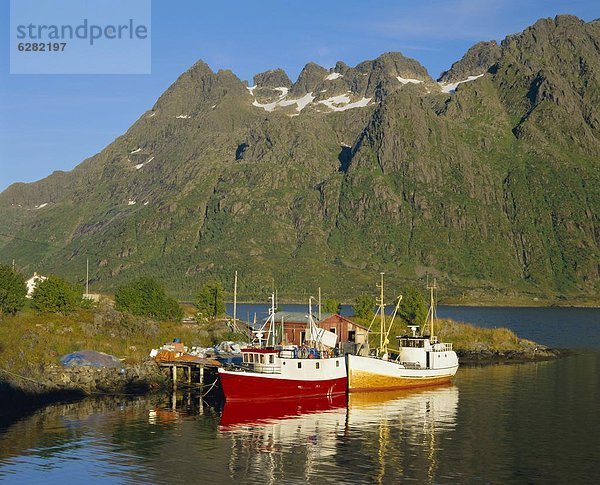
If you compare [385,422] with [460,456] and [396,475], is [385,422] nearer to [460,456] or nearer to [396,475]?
[460,456]


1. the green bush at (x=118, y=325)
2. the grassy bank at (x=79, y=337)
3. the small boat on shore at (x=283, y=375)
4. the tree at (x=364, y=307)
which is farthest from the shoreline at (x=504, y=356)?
the green bush at (x=118, y=325)

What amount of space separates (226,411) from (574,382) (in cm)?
4856

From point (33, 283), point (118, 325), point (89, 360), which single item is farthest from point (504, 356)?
point (33, 283)

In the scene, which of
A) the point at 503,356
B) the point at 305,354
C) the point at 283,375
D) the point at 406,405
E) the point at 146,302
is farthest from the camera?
the point at 503,356

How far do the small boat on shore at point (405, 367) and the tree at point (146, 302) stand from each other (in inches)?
1495

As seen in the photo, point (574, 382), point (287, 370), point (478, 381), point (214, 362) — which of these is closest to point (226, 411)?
point (287, 370)

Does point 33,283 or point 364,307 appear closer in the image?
point 364,307

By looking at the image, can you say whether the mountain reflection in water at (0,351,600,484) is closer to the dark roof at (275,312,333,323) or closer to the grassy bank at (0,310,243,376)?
the grassy bank at (0,310,243,376)

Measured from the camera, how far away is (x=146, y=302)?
122938 mm

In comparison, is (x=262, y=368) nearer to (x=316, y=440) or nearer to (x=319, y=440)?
(x=316, y=440)

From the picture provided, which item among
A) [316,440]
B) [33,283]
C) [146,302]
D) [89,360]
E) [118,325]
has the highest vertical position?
[33,283]

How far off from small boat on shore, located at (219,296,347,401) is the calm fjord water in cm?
153

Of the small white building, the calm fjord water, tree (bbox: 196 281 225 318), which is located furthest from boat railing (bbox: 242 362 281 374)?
the small white building

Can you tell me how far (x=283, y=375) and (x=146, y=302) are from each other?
44560 millimetres
